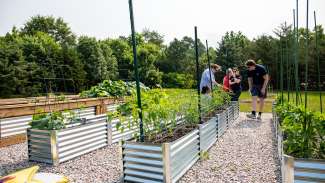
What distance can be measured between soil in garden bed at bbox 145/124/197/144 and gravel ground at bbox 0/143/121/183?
23.2 inches

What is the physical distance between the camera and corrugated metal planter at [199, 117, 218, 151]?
4.29 m

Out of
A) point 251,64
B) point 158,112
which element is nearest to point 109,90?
point 251,64

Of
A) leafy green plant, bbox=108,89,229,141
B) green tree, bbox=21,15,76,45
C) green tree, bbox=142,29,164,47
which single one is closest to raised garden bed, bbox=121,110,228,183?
leafy green plant, bbox=108,89,229,141

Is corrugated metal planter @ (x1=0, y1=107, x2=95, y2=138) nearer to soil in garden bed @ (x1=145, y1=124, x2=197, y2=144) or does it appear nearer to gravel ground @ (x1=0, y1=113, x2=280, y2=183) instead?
gravel ground @ (x1=0, y1=113, x2=280, y2=183)

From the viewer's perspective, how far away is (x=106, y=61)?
23.4 meters

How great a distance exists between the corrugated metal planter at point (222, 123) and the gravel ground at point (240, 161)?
105mm

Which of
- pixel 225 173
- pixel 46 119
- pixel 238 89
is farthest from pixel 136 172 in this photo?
pixel 238 89

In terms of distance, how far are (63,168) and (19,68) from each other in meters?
13.3

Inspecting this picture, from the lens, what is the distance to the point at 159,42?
173 feet

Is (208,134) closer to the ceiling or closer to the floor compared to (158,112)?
closer to the floor

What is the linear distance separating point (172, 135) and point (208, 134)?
2.98 ft

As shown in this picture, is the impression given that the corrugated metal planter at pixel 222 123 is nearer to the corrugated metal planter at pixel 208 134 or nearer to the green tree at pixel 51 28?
the corrugated metal planter at pixel 208 134

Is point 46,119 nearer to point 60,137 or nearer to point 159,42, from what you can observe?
point 60,137

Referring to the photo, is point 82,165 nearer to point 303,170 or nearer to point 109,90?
point 303,170
